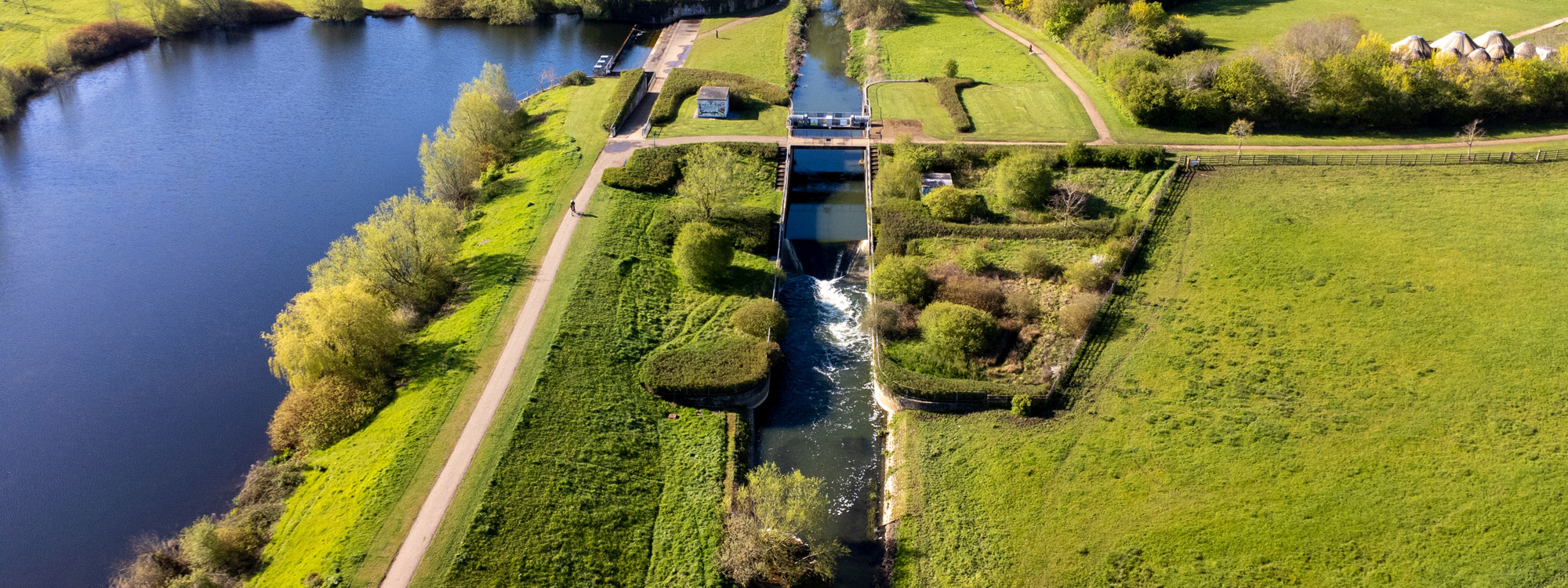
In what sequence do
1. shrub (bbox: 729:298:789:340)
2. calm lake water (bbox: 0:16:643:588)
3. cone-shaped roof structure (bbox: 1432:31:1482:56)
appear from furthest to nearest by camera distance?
cone-shaped roof structure (bbox: 1432:31:1482:56) < shrub (bbox: 729:298:789:340) < calm lake water (bbox: 0:16:643:588)

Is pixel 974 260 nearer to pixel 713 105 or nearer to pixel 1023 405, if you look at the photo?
pixel 1023 405

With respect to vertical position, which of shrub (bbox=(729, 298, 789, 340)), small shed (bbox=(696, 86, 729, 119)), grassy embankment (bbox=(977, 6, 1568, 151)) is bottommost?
shrub (bbox=(729, 298, 789, 340))

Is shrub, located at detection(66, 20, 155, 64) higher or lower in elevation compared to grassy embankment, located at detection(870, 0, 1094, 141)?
higher

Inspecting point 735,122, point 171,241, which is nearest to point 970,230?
point 735,122

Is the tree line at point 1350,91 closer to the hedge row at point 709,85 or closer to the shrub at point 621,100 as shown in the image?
the hedge row at point 709,85

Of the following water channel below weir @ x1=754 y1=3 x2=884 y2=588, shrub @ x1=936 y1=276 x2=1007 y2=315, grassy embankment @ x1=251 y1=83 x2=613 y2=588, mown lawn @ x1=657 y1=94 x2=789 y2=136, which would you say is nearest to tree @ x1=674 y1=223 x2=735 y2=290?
water channel below weir @ x1=754 y1=3 x2=884 y2=588

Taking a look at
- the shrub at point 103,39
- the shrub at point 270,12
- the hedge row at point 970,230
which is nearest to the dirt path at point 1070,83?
the hedge row at point 970,230

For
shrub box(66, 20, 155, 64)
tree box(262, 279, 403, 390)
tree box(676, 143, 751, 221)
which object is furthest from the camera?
shrub box(66, 20, 155, 64)

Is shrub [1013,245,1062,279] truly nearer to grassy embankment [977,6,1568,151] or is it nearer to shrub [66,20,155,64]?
grassy embankment [977,6,1568,151]
